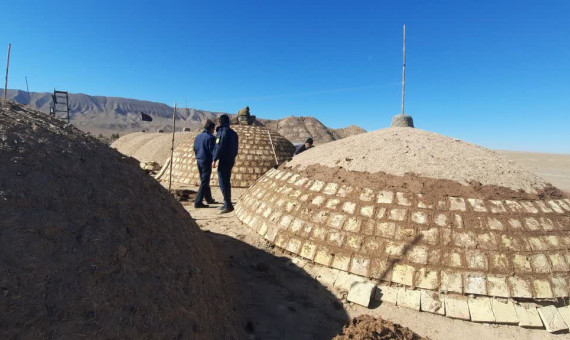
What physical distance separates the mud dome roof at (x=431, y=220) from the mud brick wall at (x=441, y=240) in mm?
11

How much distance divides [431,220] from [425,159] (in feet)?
4.17

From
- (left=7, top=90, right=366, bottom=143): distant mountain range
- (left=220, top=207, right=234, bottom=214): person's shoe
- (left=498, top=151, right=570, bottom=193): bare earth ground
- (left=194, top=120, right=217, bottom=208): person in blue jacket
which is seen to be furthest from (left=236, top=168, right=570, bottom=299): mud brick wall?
(left=7, top=90, right=366, bottom=143): distant mountain range

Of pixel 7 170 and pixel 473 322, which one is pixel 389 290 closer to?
pixel 473 322

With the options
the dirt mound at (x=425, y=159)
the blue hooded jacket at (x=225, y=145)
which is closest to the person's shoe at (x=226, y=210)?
the blue hooded jacket at (x=225, y=145)

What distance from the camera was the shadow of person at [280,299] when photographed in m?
3.24

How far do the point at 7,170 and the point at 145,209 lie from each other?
99 cm

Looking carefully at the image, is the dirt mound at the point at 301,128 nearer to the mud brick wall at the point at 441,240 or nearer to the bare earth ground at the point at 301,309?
the mud brick wall at the point at 441,240

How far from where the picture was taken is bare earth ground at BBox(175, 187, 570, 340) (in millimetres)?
3227

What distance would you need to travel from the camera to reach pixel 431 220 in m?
3.95

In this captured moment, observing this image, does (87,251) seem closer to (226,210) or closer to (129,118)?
(226,210)

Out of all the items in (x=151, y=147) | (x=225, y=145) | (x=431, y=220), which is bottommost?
(x=431, y=220)

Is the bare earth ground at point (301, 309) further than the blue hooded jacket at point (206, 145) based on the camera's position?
No

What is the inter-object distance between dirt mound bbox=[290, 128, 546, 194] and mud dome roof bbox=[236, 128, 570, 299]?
0.8 inches

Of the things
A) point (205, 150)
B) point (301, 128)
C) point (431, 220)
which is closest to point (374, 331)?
point (431, 220)
